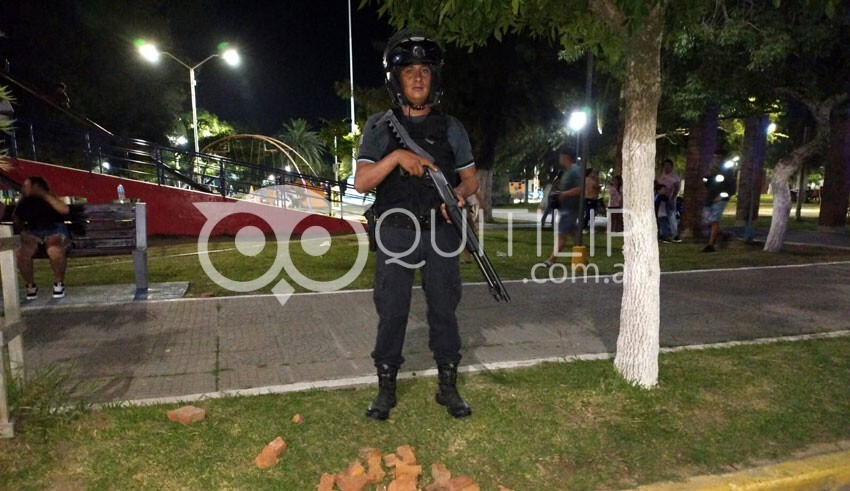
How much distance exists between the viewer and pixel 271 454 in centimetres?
273

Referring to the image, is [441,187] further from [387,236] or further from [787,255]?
[787,255]

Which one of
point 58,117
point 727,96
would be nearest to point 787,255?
point 727,96

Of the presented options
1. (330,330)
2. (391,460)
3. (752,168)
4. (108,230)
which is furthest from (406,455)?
(752,168)

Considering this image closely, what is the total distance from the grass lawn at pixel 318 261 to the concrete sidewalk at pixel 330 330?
1.13m

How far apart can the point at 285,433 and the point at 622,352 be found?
2.35 m

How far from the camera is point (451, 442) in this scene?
298cm

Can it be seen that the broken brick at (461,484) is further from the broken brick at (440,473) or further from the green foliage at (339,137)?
the green foliage at (339,137)

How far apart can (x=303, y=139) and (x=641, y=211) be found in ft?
216

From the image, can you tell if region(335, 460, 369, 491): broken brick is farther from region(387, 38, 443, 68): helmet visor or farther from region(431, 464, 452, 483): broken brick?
region(387, 38, 443, 68): helmet visor

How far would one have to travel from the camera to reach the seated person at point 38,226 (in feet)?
19.7

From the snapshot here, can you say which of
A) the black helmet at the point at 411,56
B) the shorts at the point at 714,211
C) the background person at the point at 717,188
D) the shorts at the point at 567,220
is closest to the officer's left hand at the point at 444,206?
the black helmet at the point at 411,56

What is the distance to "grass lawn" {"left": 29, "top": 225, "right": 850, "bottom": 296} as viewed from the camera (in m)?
7.64

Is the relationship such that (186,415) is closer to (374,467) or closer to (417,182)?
(374,467)

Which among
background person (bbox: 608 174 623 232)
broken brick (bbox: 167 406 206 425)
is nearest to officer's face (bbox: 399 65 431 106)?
broken brick (bbox: 167 406 206 425)
